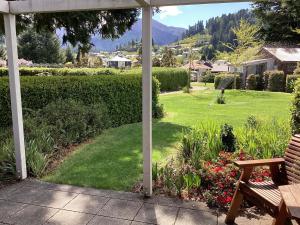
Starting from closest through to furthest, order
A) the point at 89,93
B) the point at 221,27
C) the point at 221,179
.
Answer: the point at 221,179 → the point at 89,93 → the point at 221,27

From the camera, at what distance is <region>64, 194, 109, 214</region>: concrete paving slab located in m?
3.60

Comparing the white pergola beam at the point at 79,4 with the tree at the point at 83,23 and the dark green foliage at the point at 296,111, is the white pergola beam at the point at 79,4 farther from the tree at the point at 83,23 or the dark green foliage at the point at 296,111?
the tree at the point at 83,23

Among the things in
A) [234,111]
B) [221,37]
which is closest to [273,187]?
[234,111]

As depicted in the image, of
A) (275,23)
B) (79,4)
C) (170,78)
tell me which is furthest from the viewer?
(275,23)

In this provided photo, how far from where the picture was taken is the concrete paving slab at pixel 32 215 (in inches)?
131

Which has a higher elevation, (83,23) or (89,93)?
(83,23)

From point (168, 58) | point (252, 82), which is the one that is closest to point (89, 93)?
point (252, 82)

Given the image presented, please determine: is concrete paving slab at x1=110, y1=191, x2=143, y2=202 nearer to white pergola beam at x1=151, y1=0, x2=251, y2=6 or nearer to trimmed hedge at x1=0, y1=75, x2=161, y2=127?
white pergola beam at x1=151, y1=0, x2=251, y2=6

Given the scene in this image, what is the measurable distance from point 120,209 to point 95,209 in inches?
11.8

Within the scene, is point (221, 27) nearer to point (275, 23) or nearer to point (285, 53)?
point (275, 23)

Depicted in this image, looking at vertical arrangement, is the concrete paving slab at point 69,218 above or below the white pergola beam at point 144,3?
below

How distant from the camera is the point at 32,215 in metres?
3.46

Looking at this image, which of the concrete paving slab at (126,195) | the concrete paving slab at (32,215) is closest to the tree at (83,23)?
the concrete paving slab at (126,195)

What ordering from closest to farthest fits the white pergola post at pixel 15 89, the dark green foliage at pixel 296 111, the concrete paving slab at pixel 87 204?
the concrete paving slab at pixel 87 204
the white pergola post at pixel 15 89
the dark green foliage at pixel 296 111
